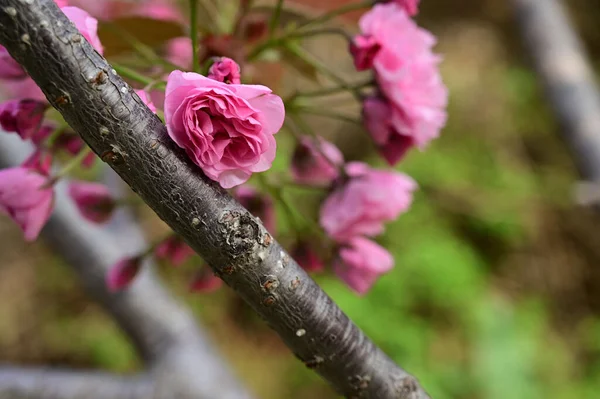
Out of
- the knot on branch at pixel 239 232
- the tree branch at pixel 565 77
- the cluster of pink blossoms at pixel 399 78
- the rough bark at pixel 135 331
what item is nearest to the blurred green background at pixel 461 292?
the tree branch at pixel 565 77

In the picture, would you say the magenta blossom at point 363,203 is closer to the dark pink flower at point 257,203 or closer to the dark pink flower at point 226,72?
the dark pink flower at point 257,203

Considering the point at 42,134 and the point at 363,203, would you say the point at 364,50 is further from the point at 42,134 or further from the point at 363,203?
the point at 42,134

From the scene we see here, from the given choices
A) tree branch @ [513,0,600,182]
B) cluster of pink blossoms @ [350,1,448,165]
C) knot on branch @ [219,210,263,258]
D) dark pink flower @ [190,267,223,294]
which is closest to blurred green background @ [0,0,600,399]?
tree branch @ [513,0,600,182]

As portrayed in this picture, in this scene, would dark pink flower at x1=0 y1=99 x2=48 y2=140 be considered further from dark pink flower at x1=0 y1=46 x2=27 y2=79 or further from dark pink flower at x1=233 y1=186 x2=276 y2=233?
dark pink flower at x1=233 y1=186 x2=276 y2=233

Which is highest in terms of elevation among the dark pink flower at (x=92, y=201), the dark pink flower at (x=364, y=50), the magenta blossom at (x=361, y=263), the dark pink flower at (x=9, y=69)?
the dark pink flower at (x=364, y=50)

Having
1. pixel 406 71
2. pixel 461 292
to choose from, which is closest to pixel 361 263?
pixel 406 71

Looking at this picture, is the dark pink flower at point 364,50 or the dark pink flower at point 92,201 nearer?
the dark pink flower at point 364,50
